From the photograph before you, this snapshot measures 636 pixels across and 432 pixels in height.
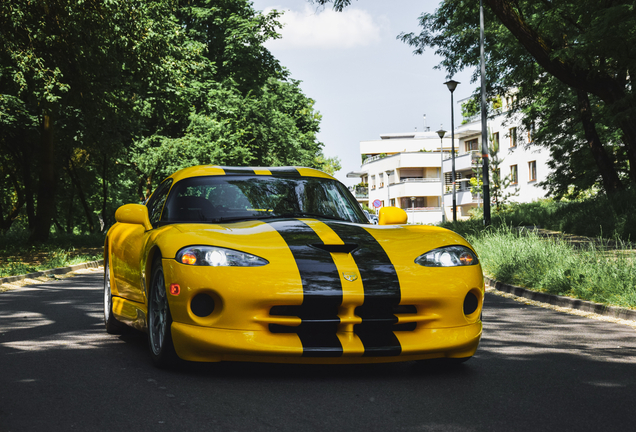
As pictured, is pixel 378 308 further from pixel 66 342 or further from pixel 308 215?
pixel 66 342

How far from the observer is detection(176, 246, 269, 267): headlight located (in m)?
4.46

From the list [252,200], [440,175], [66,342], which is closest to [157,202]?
[252,200]

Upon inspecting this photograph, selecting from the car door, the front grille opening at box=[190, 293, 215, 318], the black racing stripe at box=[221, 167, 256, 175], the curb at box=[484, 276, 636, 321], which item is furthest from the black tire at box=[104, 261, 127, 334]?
the curb at box=[484, 276, 636, 321]

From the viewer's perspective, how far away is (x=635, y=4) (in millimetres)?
13805

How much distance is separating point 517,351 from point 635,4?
10578 mm

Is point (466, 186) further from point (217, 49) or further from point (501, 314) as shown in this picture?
point (501, 314)

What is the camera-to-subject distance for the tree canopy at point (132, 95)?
1694 cm

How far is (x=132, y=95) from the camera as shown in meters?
25.2

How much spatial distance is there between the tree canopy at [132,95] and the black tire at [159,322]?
12647 millimetres

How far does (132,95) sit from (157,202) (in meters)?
20.0

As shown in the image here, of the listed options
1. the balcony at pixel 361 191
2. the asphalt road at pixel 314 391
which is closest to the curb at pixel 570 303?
the asphalt road at pixel 314 391

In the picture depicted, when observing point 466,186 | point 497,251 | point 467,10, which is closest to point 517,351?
point 497,251

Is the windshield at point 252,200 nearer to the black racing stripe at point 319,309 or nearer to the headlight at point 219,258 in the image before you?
the headlight at point 219,258

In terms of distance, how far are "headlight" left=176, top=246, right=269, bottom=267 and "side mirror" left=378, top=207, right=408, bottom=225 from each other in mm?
1840
